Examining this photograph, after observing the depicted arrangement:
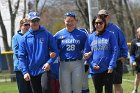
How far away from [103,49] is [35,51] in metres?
1.56

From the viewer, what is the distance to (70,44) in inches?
406

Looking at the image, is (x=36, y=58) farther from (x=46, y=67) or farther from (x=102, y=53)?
(x=102, y=53)

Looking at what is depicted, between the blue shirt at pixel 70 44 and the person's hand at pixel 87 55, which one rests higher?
the blue shirt at pixel 70 44

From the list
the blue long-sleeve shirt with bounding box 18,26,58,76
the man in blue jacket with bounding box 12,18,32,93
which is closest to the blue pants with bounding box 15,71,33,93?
the man in blue jacket with bounding box 12,18,32,93

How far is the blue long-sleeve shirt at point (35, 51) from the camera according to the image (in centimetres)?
950

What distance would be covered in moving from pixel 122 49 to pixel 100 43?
2.89 ft

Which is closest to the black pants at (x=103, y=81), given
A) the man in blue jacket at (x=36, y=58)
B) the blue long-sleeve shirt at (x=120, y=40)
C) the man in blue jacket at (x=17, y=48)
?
the blue long-sleeve shirt at (x=120, y=40)

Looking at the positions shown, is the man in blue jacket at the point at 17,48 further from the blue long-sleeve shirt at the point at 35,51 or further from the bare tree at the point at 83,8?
the bare tree at the point at 83,8

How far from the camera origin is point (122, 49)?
10891 millimetres

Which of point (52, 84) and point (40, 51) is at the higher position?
point (40, 51)

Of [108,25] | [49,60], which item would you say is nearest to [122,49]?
[108,25]

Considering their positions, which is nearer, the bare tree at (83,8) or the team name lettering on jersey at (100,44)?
the team name lettering on jersey at (100,44)

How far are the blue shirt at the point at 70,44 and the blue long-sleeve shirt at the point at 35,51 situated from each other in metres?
0.75

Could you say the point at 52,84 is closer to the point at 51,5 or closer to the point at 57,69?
the point at 57,69
